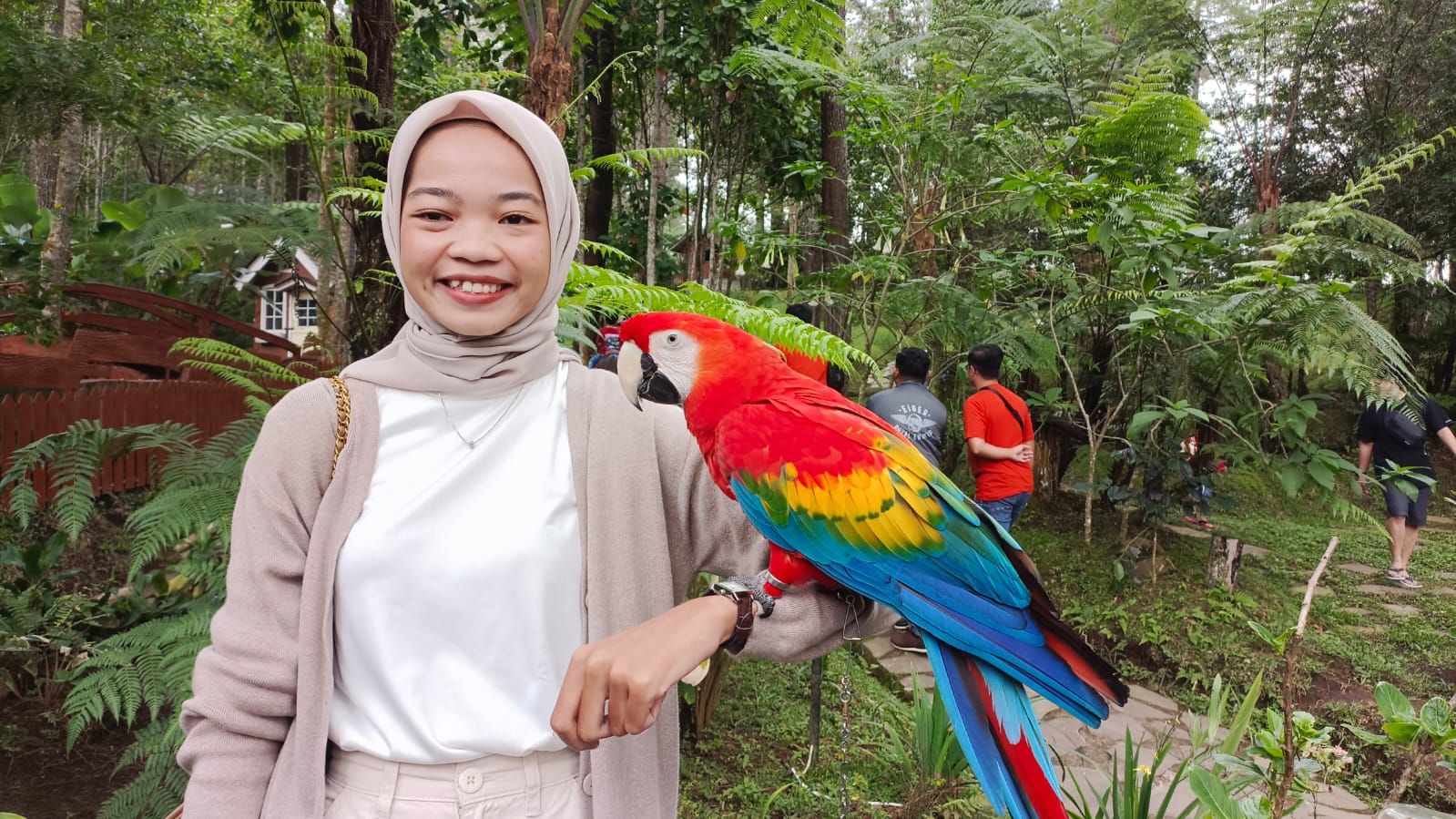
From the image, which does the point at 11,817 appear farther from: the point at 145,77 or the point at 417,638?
the point at 145,77

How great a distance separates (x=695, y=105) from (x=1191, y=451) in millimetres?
4867

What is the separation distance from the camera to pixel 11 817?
123 cm

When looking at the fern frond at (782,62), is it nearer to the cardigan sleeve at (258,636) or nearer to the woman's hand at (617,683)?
the cardigan sleeve at (258,636)

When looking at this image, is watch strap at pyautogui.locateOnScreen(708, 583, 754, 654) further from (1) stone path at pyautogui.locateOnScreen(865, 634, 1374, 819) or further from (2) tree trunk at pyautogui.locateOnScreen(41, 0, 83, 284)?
(2) tree trunk at pyautogui.locateOnScreen(41, 0, 83, 284)

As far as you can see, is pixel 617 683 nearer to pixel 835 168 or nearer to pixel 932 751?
pixel 932 751

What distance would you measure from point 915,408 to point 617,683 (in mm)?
2979

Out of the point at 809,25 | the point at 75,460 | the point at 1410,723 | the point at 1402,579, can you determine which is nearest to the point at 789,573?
the point at 1410,723

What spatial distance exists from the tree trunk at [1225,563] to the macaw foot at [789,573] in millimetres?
4735

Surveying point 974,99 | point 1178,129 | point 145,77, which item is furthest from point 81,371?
point 1178,129

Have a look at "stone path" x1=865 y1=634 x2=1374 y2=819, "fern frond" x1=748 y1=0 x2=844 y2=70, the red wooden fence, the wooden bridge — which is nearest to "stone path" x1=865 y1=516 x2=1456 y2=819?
"stone path" x1=865 y1=634 x2=1374 y2=819

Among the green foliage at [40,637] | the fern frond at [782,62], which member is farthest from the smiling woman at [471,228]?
the fern frond at [782,62]

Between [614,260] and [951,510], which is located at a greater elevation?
[614,260]

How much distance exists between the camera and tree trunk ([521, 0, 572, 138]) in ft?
6.73

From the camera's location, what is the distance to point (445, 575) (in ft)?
3.12
